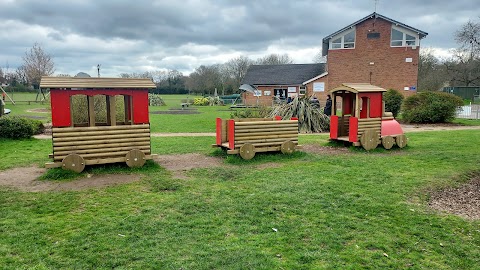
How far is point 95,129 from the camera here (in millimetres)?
8117

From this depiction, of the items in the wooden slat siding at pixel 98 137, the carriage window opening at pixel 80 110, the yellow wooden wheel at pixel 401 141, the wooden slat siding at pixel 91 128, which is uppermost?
the carriage window opening at pixel 80 110

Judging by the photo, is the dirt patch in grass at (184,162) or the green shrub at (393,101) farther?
the green shrub at (393,101)

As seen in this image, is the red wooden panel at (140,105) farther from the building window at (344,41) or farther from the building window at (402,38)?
the building window at (402,38)

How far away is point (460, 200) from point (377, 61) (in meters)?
Answer: 31.5

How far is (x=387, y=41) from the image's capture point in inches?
1373

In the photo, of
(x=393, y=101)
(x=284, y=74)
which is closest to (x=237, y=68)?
(x=284, y=74)

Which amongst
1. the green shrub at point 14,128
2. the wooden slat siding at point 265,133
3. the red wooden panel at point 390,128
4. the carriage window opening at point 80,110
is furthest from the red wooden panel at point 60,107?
the red wooden panel at point 390,128

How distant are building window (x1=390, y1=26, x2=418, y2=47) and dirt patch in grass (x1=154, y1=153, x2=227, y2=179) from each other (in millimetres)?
30352

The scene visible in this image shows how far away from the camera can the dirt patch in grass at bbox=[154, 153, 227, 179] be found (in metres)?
8.73

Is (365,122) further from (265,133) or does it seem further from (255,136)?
(255,136)

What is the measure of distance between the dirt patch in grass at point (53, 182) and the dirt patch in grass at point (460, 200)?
18.9 ft

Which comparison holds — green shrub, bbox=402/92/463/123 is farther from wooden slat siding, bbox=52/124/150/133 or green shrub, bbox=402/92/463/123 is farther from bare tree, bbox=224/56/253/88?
bare tree, bbox=224/56/253/88

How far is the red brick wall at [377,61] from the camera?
1368 inches

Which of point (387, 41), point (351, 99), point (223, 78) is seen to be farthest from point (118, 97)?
point (223, 78)
